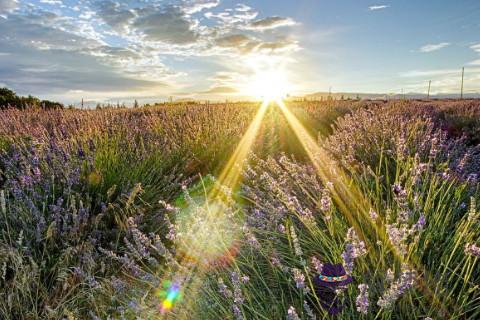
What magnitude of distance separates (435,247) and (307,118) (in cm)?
796

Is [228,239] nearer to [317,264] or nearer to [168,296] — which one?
[168,296]

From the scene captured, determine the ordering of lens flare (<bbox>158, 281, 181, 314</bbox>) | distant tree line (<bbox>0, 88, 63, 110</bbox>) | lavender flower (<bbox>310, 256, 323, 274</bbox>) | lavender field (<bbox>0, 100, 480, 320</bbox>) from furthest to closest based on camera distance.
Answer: distant tree line (<bbox>0, 88, 63, 110</bbox>) < lens flare (<bbox>158, 281, 181, 314</bbox>) < lavender field (<bbox>0, 100, 480, 320</bbox>) < lavender flower (<bbox>310, 256, 323, 274</bbox>)

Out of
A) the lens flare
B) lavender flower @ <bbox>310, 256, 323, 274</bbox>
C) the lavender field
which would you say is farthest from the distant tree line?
lavender flower @ <bbox>310, 256, 323, 274</bbox>

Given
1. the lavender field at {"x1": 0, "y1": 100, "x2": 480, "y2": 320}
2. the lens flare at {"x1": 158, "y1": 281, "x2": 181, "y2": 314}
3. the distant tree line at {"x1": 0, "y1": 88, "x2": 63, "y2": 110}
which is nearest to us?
the lavender field at {"x1": 0, "y1": 100, "x2": 480, "y2": 320}

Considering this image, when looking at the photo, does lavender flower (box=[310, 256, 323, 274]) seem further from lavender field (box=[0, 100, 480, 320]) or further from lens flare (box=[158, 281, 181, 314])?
lens flare (box=[158, 281, 181, 314])

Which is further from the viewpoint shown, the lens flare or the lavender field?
the lens flare

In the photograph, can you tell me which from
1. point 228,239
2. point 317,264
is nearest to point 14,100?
point 228,239

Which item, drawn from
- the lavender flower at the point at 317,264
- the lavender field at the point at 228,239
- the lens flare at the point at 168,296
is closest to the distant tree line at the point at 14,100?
the lavender field at the point at 228,239

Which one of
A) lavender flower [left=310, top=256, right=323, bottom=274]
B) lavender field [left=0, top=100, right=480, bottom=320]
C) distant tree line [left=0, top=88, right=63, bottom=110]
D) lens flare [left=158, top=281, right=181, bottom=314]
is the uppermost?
distant tree line [left=0, top=88, right=63, bottom=110]

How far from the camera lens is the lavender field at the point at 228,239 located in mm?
1719

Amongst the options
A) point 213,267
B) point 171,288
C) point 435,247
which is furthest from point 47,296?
point 435,247

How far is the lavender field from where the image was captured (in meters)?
1.72

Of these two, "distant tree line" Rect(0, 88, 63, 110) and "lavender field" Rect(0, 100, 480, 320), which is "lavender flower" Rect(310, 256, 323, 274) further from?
"distant tree line" Rect(0, 88, 63, 110)

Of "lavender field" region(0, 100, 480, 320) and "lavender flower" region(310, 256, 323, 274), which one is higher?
"lavender flower" region(310, 256, 323, 274)
